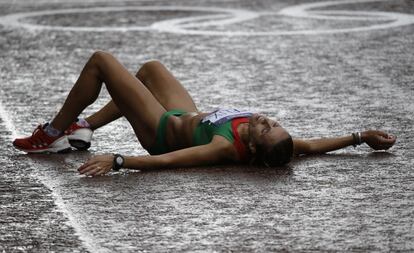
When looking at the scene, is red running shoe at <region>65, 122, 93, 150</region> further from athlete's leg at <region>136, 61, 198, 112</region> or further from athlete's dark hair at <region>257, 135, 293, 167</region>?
athlete's dark hair at <region>257, 135, 293, 167</region>

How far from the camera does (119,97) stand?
9305mm

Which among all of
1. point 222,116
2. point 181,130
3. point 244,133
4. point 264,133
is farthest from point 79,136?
point 264,133

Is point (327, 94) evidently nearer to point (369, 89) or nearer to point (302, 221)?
point (369, 89)

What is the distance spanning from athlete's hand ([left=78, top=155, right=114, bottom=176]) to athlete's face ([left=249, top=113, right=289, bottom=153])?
0.94 metres

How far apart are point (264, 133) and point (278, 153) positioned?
0.18 m

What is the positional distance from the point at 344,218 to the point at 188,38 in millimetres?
9229

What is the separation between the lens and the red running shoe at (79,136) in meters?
9.63

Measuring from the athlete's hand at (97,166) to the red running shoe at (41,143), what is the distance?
41.8 inches

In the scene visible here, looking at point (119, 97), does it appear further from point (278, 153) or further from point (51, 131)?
point (278, 153)

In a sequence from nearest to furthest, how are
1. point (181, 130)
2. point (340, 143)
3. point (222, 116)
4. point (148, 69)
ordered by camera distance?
point (222, 116) < point (181, 130) < point (340, 143) < point (148, 69)

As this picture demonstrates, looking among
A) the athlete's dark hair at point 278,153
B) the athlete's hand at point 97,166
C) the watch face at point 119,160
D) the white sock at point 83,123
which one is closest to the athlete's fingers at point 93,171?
the athlete's hand at point 97,166

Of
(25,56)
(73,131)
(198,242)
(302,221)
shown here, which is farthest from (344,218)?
(25,56)

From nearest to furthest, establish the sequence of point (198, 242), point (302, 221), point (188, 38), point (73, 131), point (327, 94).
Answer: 1. point (198, 242)
2. point (302, 221)
3. point (73, 131)
4. point (327, 94)
5. point (188, 38)

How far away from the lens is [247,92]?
40.8 feet
